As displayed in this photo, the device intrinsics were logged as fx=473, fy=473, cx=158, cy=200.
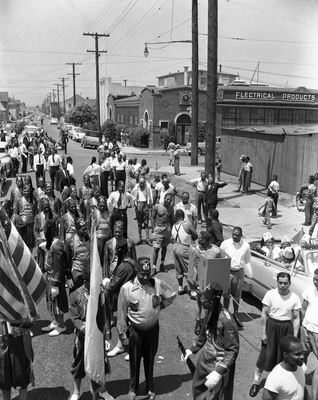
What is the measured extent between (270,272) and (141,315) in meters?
3.06

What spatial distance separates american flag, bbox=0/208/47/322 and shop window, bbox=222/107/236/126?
34485mm

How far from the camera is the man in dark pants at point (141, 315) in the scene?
5.25m

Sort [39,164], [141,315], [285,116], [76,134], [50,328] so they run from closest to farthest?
[141,315]
[50,328]
[39,164]
[285,116]
[76,134]

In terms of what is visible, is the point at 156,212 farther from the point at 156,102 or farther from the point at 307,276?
the point at 156,102

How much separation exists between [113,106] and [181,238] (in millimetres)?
57991

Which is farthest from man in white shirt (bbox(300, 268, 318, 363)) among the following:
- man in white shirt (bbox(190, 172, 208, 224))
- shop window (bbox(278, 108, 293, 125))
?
shop window (bbox(278, 108, 293, 125))

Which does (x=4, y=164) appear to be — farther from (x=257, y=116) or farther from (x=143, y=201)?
(x=257, y=116)

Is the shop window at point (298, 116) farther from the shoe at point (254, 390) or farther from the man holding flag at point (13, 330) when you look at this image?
the man holding flag at point (13, 330)

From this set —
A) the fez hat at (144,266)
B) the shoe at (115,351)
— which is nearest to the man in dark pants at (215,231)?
the shoe at (115,351)

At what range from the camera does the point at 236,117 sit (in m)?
39.2

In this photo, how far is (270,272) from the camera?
24.8ft

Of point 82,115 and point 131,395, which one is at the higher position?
point 82,115

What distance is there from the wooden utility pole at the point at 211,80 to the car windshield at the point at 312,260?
Result: 30.8 feet

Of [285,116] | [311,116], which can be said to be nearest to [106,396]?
[285,116]
